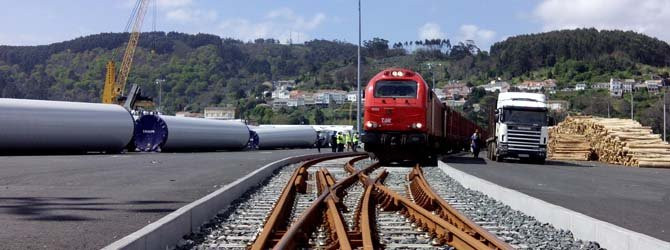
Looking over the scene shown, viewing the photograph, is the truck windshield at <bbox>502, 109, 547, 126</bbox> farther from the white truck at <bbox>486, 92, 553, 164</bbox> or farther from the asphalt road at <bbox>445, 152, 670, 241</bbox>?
the asphalt road at <bbox>445, 152, 670, 241</bbox>

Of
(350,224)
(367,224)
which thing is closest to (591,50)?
(350,224)

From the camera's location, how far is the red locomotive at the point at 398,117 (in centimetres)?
2825

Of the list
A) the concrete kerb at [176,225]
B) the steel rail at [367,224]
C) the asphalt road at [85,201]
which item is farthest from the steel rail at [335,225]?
the asphalt road at [85,201]

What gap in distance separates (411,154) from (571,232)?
1931cm

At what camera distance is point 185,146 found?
2029 inches

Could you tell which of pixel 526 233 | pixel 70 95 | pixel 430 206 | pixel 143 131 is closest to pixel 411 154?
pixel 430 206

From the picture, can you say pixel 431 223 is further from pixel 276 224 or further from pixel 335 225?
pixel 276 224

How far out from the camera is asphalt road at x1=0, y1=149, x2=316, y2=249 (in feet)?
29.0

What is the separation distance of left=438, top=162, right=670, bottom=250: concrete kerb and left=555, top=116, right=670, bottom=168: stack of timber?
20747 mm

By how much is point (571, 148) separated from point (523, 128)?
9.21 meters

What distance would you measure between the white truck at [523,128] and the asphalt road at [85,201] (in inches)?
615

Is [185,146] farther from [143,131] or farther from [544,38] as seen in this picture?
[544,38]

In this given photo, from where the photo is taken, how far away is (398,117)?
2844 cm

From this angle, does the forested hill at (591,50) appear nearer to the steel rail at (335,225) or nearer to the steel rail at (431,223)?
the steel rail at (431,223)
